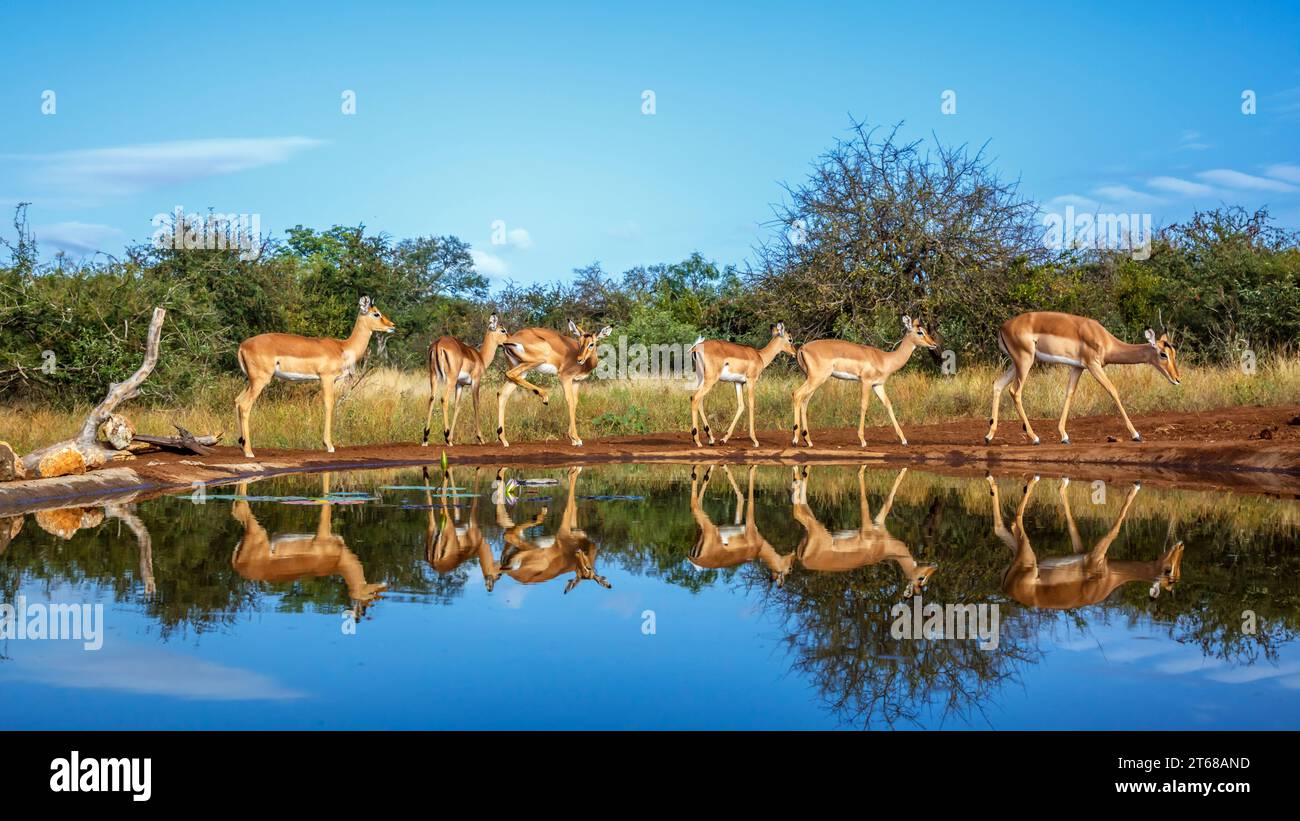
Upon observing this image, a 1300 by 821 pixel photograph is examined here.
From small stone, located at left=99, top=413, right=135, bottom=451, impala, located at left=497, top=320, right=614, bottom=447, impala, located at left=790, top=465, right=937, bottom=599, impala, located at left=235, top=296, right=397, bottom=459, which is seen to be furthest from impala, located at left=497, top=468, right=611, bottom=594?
impala, located at left=497, top=320, right=614, bottom=447

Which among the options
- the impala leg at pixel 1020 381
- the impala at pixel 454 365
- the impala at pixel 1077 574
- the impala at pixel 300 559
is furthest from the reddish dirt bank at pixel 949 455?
the impala at pixel 1077 574

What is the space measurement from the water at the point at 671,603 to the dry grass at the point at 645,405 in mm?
6370

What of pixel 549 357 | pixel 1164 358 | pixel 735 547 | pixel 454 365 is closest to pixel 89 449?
pixel 454 365

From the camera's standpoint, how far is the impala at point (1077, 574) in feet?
24.7

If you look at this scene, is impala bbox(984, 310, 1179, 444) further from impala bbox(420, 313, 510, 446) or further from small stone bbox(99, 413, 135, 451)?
small stone bbox(99, 413, 135, 451)

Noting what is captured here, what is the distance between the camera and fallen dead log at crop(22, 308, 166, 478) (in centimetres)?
1311

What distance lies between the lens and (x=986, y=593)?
760 centimetres

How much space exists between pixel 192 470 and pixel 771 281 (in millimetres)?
18210

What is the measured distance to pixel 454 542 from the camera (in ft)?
31.7

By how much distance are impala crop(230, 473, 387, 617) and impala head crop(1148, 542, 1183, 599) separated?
4.95 meters

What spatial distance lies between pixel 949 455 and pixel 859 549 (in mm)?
8848

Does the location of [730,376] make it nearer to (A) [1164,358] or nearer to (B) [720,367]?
(B) [720,367]
